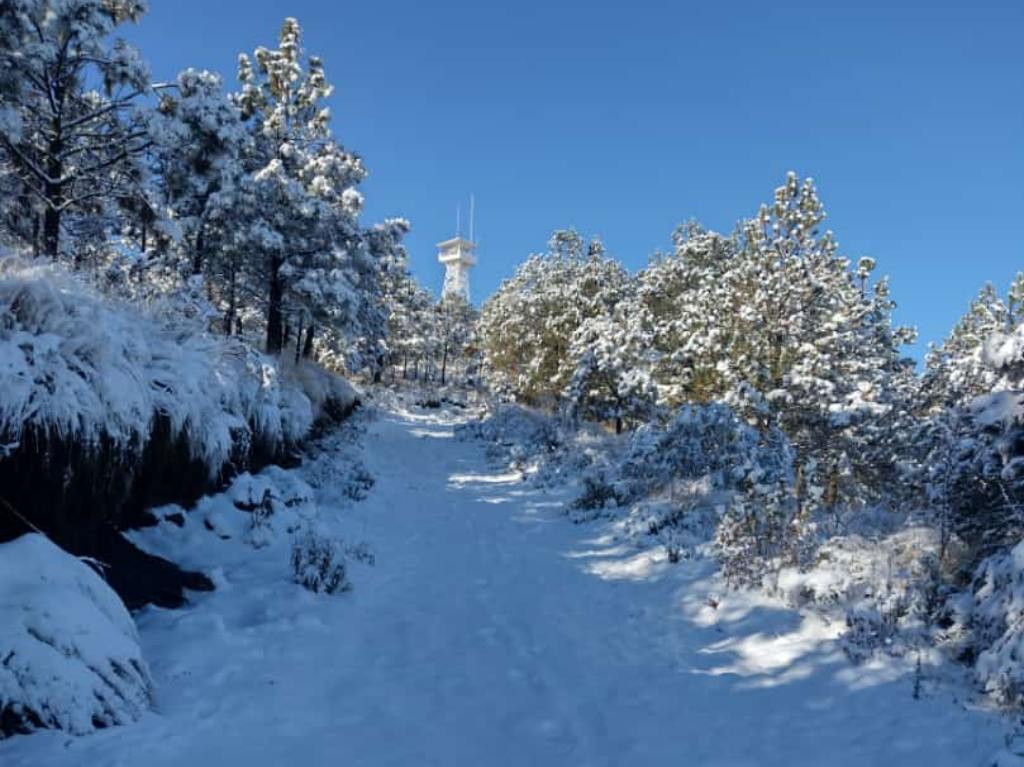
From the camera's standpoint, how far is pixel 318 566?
6586 mm

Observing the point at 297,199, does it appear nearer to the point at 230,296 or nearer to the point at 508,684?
the point at 230,296

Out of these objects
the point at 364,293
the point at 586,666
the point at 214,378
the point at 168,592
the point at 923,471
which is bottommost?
the point at 586,666

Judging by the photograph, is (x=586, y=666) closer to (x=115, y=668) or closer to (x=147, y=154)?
(x=115, y=668)

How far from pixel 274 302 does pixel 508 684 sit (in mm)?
13361

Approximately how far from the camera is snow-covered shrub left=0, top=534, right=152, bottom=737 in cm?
341

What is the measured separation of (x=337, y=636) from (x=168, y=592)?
4.88ft

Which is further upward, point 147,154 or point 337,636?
point 147,154

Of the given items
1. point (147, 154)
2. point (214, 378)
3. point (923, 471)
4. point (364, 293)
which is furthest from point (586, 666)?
point (364, 293)

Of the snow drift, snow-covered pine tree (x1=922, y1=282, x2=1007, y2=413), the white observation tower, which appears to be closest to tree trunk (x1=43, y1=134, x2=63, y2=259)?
the snow drift

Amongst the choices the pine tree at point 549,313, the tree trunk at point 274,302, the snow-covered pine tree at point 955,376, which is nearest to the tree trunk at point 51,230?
the tree trunk at point 274,302

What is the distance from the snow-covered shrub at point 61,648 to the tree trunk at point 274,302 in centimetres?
1226

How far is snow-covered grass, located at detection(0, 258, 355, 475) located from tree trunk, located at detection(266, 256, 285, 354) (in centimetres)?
835

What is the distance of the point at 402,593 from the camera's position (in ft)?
23.0

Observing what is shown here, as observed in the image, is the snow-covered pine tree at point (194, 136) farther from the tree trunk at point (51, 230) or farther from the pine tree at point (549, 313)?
the pine tree at point (549, 313)
